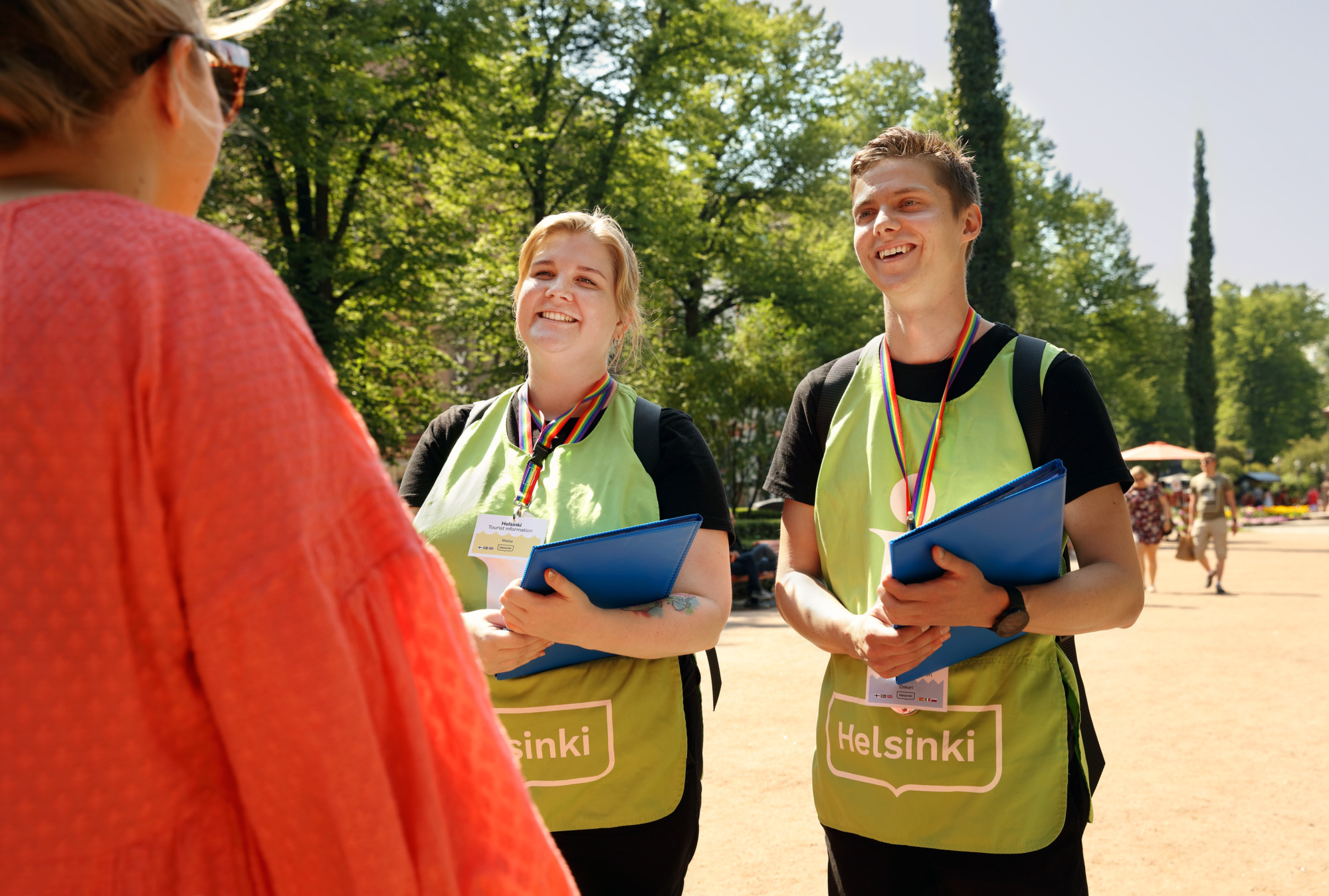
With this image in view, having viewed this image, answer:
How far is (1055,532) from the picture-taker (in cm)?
191

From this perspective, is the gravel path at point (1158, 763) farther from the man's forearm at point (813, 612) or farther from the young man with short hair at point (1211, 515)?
the young man with short hair at point (1211, 515)

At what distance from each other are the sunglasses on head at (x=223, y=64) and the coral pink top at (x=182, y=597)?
144 mm

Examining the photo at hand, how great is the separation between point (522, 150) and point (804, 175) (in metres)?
9.70

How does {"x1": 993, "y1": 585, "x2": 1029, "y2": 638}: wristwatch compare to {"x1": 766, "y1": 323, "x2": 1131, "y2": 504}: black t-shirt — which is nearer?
{"x1": 993, "y1": 585, "x2": 1029, "y2": 638}: wristwatch

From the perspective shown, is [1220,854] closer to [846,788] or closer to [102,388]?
[846,788]

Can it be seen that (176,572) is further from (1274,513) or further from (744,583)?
(1274,513)

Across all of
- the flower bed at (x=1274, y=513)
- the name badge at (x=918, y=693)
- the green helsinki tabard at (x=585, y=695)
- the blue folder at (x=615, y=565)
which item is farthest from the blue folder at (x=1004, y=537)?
the flower bed at (x=1274, y=513)

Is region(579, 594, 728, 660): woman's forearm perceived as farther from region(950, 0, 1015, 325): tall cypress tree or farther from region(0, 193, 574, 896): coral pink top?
region(950, 0, 1015, 325): tall cypress tree

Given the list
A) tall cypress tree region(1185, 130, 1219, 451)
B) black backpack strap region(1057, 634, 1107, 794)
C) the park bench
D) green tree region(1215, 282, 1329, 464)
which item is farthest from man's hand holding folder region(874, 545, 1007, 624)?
green tree region(1215, 282, 1329, 464)

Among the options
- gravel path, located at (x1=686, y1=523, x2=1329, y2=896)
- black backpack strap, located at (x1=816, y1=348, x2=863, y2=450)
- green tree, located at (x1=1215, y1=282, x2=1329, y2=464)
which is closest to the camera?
black backpack strap, located at (x1=816, y1=348, x2=863, y2=450)

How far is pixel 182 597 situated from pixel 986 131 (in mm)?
20642

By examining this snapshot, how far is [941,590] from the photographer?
1.92 m

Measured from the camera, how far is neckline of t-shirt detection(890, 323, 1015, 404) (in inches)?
92.0

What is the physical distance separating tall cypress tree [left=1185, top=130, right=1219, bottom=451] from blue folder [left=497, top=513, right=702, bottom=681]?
122 ft
